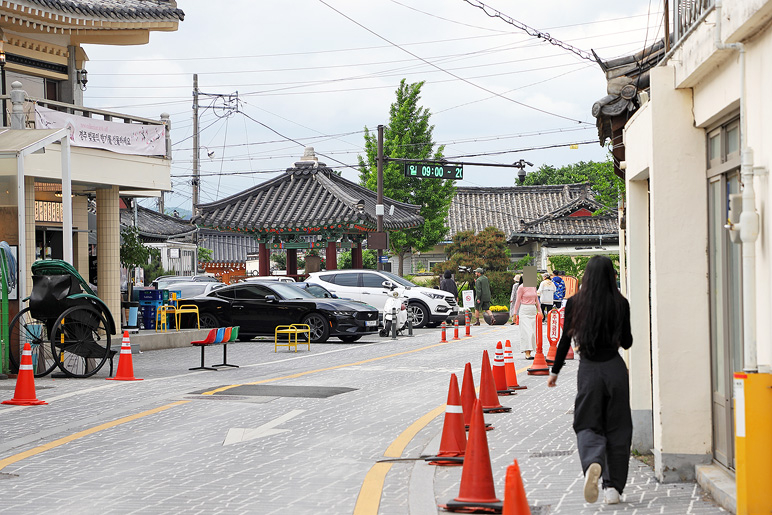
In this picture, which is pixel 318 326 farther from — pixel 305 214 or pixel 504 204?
pixel 504 204

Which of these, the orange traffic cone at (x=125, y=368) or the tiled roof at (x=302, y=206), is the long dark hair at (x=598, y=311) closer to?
the orange traffic cone at (x=125, y=368)

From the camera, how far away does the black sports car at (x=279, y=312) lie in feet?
79.2

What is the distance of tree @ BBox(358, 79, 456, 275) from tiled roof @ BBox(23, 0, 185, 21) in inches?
914

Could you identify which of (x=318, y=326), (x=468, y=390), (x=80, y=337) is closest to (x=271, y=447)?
(x=468, y=390)

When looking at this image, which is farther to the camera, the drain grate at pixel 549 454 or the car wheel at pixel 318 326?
the car wheel at pixel 318 326

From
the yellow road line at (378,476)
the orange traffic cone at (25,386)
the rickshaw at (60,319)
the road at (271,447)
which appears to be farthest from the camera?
the rickshaw at (60,319)

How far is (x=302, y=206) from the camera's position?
39.2m

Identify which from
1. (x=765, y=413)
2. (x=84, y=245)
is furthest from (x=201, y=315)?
(x=765, y=413)

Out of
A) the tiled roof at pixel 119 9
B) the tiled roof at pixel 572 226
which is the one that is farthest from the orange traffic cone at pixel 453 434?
the tiled roof at pixel 572 226

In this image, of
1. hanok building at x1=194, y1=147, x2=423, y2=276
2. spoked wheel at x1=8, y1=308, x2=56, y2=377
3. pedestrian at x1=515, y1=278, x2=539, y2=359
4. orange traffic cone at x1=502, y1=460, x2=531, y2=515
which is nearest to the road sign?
hanok building at x1=194, y1=147, x2=423, y2=276

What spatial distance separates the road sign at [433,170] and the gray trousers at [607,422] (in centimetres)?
2696

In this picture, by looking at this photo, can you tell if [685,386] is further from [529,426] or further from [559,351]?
[529,426]

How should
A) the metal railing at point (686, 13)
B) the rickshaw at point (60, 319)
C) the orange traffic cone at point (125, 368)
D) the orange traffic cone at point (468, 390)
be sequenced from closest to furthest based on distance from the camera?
the metal railing at point (686, 13)
the orange traffic cone at point (468, 390)
the rickshaw at point (60, 319)
the orange traffic cone at point (125, 368)

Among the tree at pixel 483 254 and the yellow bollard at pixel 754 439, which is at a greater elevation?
the tree at pixel 483 254
